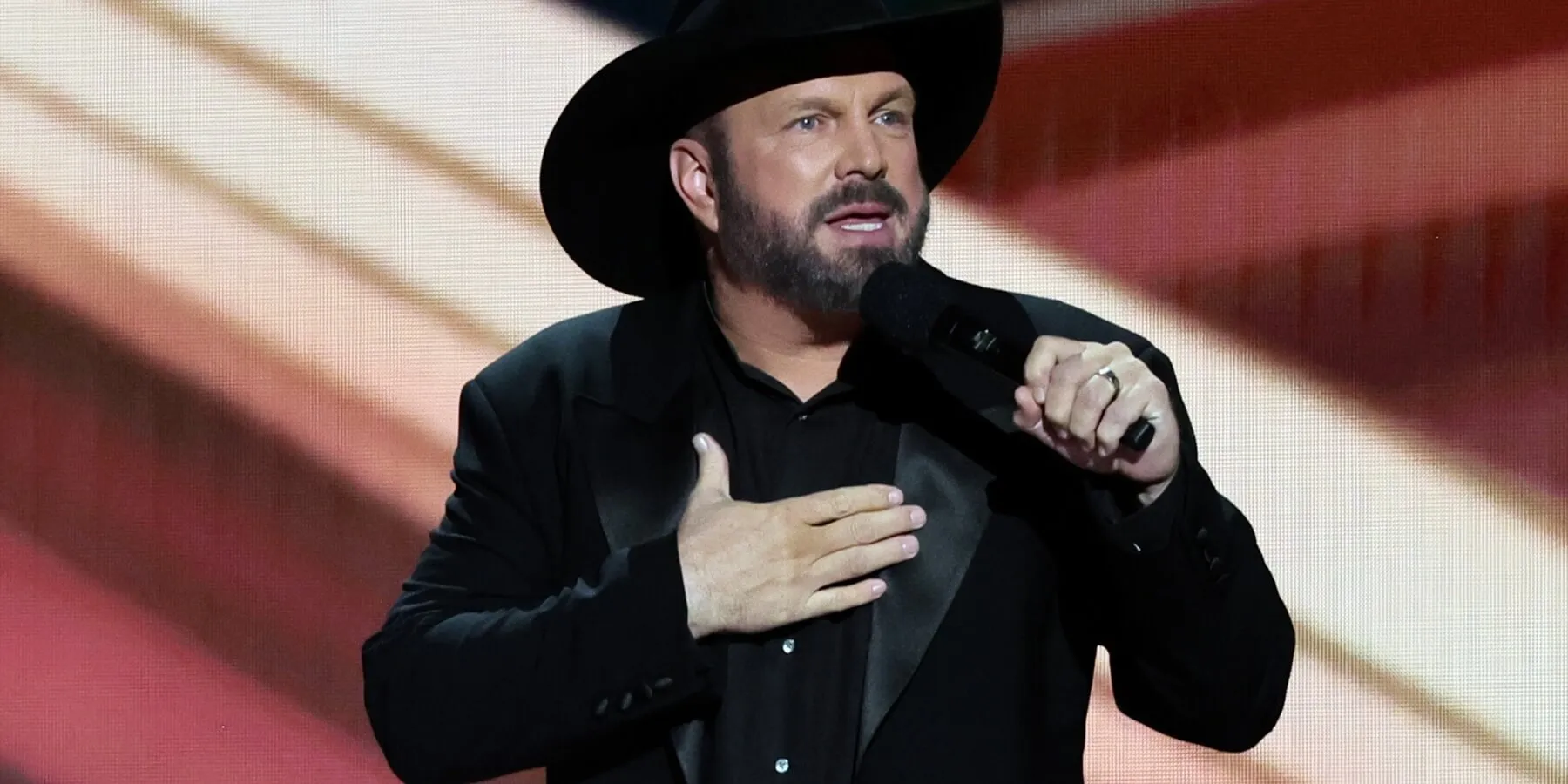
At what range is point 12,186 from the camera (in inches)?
109

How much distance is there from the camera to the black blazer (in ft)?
5.39

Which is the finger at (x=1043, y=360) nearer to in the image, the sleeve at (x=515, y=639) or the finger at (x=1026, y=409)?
the finger at (x=1026, y=409)

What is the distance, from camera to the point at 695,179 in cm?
199

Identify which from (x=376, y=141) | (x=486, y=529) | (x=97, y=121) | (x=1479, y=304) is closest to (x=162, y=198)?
(x=97, y=121)

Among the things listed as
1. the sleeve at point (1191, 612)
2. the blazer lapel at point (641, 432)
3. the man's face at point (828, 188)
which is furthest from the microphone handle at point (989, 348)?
the blazer lapel at point (641, 432)

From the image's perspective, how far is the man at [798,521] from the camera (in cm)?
164

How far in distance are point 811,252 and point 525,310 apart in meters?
0.85

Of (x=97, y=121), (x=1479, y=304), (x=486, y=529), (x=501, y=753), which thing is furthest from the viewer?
(x=97, y=121)

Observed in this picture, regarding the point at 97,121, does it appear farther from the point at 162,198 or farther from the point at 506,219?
the point at 506,219

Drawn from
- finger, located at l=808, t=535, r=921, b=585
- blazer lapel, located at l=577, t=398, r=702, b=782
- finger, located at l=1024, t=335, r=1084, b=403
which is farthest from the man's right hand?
finger, located at l=1024, t=335, r=1084, b=403

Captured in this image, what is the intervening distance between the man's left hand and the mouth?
35cm

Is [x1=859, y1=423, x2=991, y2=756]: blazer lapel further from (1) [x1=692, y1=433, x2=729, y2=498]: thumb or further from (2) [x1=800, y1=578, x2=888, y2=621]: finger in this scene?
(1) [x1=692, y1=433, x2=729, y2=498]: thumb

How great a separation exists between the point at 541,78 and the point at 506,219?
0.19 meters

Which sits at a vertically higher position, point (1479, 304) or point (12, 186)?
point (1479, 304)
